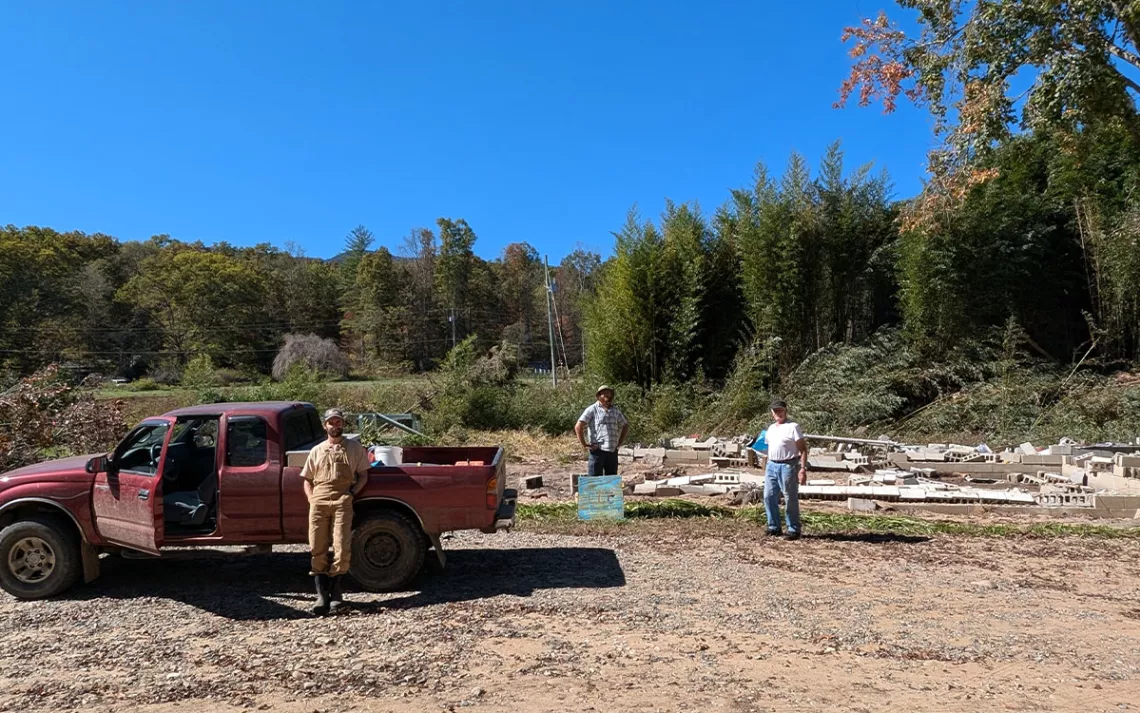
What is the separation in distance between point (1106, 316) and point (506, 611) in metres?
18.3

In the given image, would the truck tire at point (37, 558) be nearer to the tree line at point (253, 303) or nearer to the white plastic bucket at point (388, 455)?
the white plastic bucket at point (388, 455)

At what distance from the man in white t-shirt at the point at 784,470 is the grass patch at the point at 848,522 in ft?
1.82

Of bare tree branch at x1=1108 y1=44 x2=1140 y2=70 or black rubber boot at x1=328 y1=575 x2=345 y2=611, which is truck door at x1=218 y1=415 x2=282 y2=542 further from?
bare tree branch at x1=1108 y1=44 x2=1140 y2=70

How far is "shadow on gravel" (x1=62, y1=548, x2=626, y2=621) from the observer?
19.7ft

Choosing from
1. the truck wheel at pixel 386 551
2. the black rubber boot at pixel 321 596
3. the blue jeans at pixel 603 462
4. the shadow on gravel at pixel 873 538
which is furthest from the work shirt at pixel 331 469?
the shadow on gravel at pixel 873 538

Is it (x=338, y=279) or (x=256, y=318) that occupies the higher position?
(x=338, y=279)

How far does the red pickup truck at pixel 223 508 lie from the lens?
6.04 metres

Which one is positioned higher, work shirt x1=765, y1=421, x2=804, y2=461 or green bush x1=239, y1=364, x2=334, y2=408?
green bush x1=239, y1=364, x2=334, y2=408

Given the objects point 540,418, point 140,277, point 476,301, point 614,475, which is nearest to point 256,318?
point 140,277

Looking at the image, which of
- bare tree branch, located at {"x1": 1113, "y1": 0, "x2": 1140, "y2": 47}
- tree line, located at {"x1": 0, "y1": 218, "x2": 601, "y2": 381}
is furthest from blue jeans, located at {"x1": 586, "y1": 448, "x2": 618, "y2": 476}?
tree line, located at {"x1": 0, "y1": 218, "x2": 601, "y2": 381}

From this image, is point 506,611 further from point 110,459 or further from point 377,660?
point 110,459

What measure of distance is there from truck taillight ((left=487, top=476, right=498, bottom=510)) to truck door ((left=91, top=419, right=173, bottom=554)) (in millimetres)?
2720

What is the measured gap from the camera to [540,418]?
21062 mm

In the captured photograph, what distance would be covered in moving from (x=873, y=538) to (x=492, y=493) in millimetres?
4669
